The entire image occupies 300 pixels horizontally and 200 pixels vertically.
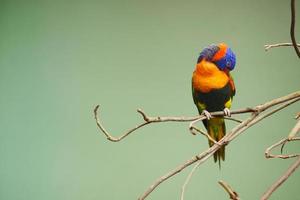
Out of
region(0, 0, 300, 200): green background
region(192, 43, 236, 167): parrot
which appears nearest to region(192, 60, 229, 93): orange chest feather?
region(192, 43, 236, 167): parrot

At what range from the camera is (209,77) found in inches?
37.1

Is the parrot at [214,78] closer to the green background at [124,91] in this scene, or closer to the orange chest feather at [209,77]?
the orange chest feather at [209,77]

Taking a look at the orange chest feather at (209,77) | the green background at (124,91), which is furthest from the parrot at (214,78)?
the green background at (124,91)

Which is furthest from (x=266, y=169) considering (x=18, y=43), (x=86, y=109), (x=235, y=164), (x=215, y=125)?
(x=18, y=43)

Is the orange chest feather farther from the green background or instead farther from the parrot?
the green background

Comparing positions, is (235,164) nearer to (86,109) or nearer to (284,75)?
(284,75)

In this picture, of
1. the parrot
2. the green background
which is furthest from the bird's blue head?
the green background

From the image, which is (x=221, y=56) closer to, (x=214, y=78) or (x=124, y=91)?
(x=214, y=78)

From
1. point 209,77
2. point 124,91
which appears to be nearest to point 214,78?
point 209,77

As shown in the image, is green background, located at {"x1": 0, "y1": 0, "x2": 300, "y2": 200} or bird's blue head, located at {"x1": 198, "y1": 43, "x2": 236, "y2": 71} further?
green background, located at {"x1": 0, "y1": 0, "x2": 300, "y2": 200}

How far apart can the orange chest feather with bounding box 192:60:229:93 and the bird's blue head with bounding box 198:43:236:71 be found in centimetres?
1

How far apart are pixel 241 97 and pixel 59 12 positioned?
2.50ft

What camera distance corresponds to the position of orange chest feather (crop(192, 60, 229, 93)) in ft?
3.06

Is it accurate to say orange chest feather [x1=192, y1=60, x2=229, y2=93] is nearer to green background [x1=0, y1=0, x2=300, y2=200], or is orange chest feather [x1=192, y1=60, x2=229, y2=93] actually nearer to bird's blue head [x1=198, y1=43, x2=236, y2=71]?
bird's blue head [x1=198, y1=43, x2=236, y2=71]
